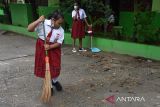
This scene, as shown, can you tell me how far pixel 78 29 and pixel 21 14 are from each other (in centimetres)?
651

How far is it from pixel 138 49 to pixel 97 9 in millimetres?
2332

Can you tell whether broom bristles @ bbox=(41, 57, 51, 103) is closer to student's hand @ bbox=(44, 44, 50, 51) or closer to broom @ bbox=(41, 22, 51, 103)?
broom @ bbox=(41, 22, 51, 103)

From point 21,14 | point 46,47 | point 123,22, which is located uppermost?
point 46,47

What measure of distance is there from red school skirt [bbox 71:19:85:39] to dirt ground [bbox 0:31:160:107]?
0.57m

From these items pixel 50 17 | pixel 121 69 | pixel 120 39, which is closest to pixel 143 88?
pixel 121 69

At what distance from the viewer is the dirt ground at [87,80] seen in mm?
6309

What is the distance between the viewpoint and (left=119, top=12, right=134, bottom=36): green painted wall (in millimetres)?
11164

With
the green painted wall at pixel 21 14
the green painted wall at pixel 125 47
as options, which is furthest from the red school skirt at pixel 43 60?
the green painted wall at pixel 21 14

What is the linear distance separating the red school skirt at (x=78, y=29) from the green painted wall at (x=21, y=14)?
18.6 feet

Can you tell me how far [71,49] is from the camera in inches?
464

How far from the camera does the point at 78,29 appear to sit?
11188 millimetres

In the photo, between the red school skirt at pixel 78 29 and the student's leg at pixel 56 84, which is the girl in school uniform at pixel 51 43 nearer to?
the student's leg at pixel 56 84

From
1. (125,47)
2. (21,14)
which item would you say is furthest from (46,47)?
(21,14)

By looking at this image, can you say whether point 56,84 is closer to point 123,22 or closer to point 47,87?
point 47,87
